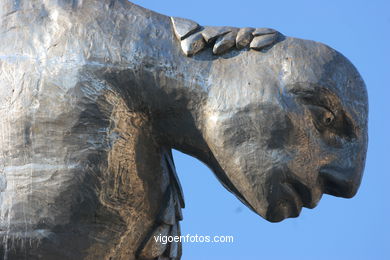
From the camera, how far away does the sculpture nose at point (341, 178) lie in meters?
2.89

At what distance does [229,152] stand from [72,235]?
15.8 inches

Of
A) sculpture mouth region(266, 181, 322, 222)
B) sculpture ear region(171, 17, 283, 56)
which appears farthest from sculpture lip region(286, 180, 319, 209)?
sculpture ear region(171, 17, 283, 56)

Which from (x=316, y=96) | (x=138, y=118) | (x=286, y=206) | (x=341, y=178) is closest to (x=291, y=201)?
(x=286, y=206)

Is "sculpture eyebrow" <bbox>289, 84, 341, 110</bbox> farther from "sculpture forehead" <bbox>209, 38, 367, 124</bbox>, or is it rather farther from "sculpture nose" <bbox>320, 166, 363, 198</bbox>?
"sculpture nose" <bbox>320, 166, 363, 198</bbox>

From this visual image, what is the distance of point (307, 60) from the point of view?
2.90 m

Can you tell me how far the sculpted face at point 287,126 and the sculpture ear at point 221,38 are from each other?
0.03 metres

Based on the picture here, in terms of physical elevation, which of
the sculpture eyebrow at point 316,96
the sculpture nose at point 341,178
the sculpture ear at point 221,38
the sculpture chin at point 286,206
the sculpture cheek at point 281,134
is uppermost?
the sculpture ear at point 221,38

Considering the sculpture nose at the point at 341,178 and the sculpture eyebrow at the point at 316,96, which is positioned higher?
the sculpture eyebrow at the point at 316,96

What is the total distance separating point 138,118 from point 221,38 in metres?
0.27

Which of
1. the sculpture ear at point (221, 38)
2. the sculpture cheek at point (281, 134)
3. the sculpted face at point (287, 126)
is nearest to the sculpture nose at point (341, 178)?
the sculpted face at point (287, 126)

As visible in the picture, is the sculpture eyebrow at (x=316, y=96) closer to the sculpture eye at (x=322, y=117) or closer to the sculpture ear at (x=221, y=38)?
the sculpture eye at (x=322, y=117)

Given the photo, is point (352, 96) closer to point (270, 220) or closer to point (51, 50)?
point (270, 220)

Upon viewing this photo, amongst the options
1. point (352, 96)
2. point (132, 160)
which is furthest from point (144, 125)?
point (352, 96)

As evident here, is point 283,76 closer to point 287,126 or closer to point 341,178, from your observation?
point 287,126
